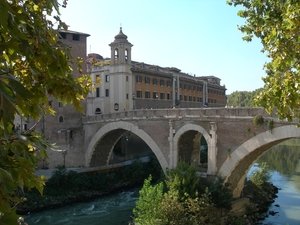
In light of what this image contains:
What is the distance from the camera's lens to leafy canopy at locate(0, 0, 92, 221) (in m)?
1.98

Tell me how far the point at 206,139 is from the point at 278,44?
470 inches

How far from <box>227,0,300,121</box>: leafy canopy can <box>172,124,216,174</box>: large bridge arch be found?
10.1 meters

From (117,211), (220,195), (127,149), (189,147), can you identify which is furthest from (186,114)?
(127,149)

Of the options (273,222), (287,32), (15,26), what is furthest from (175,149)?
(15,26)

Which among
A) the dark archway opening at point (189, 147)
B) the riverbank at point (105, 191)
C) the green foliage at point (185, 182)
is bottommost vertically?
the riverbank at point (105, 191)

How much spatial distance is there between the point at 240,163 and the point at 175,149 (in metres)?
4.06

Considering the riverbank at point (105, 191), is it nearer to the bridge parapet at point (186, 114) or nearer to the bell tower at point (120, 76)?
the bridge parapet at point (186, 114)

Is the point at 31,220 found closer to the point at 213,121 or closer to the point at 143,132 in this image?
the point at 143,132

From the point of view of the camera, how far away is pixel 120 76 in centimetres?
3067

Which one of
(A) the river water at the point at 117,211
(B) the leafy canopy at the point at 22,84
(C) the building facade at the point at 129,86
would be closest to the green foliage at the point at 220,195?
(A) the river water at the point at 117,211

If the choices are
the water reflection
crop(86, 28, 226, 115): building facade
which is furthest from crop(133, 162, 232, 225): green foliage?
crop(86, 28, 226, 115): building facade

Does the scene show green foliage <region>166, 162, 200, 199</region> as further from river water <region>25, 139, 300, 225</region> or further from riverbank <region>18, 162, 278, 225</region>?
river water <region>25, 139, 300, 225</region>

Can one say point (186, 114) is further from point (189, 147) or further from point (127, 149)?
point (127, 149)

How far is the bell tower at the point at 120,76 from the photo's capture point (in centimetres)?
2972
